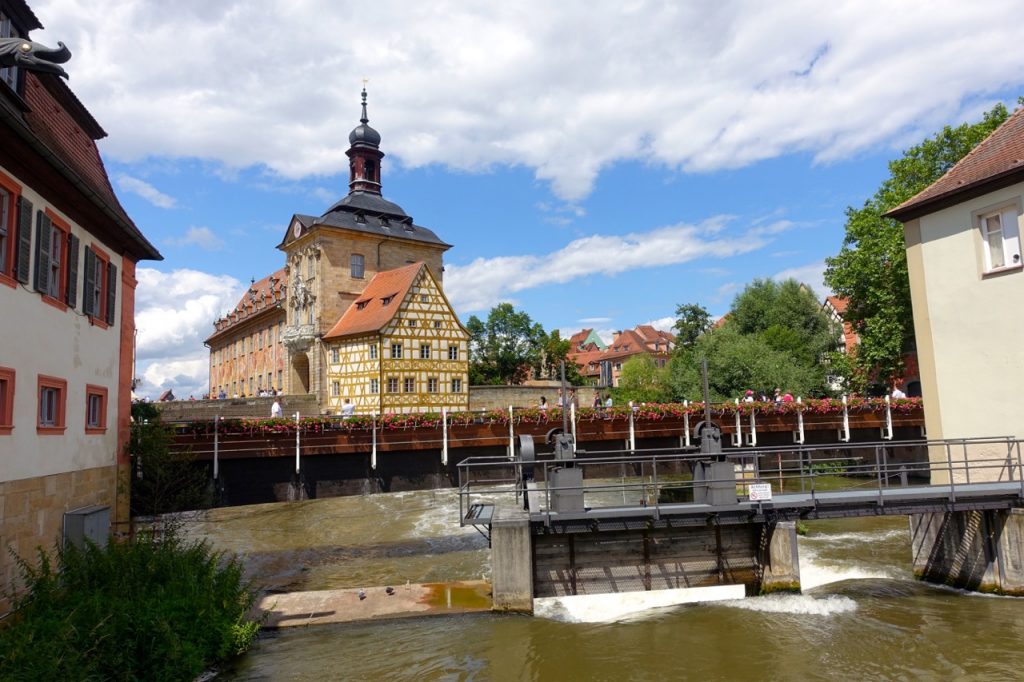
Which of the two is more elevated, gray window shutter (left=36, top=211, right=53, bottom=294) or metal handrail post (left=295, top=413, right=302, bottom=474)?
gray window shutter (left=36, top=211, right=53, bottom=294)

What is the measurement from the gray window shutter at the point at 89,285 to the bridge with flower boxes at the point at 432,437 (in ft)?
18.9

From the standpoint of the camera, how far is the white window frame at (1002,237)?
13.5 m

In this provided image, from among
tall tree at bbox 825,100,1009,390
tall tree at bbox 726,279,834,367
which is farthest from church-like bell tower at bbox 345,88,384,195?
tall tree at bbox 825,100,1009,390

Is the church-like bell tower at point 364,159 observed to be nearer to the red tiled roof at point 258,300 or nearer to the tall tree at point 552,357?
the red tiled roof at point 258,300

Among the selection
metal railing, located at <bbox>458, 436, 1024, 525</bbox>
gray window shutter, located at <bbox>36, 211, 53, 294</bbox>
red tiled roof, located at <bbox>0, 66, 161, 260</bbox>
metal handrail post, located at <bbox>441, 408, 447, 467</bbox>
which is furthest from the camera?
metal handrail post, located at <bbox>441, 408, 447, 467</bbox>

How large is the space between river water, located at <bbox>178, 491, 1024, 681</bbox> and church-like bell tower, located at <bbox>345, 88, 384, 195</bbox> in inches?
1719

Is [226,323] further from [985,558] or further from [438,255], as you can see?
[985,558]

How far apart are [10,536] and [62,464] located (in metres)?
2.24

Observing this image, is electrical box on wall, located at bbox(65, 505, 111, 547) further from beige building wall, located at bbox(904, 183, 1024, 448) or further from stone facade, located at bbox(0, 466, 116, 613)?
beige building wall, located at bbox(904, 183, 1024, 448)

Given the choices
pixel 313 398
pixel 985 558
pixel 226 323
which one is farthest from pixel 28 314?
pixel 226 323

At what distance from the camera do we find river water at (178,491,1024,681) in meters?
8.48

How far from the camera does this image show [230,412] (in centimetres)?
3512

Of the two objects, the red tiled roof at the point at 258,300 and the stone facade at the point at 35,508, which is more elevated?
the red tiled roof at the point at 258,300

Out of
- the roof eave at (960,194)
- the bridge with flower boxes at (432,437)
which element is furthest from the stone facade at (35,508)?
the roof eave at (960,194)
